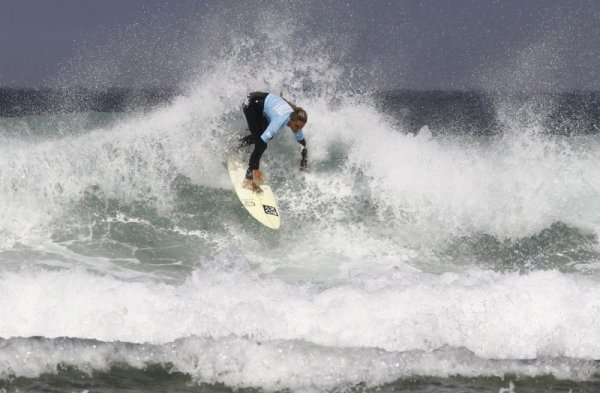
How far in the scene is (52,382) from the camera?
4754 mm

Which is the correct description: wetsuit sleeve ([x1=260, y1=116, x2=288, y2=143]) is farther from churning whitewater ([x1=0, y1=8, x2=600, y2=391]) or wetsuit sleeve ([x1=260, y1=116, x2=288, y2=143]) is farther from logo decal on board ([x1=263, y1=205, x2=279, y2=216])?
churning whitewater ([x1=0, y1=8, x2=600, y2=391])

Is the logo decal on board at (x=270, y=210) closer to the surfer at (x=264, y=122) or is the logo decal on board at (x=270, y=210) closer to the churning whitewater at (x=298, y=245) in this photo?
the churning whitewater at (x=298, y=245)

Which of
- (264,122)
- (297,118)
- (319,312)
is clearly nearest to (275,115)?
(297,118)

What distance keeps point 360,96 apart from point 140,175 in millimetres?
3887

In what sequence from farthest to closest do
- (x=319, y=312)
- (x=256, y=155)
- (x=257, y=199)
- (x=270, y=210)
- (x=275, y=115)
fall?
(x=257, y=199) < (x=270, y=210) < (x=256, y=155) < (x=275, y=115) < (x=319, y=312)

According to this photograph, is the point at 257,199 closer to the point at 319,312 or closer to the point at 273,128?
the point at 273,128

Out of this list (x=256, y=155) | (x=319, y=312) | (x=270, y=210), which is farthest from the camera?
(x=270, y=210)

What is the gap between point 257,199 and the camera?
28.2 feet

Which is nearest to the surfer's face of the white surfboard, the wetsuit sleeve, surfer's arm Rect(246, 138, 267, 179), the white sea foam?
the wetsuit sleeve

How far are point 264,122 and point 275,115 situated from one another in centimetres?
43

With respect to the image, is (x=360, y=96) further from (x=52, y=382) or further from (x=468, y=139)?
(x=52, y=382)

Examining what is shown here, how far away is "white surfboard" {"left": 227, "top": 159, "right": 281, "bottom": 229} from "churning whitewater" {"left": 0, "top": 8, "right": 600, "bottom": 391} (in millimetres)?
169

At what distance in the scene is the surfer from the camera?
7.94 meters

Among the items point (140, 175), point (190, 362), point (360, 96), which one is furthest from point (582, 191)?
point (190, 362)
